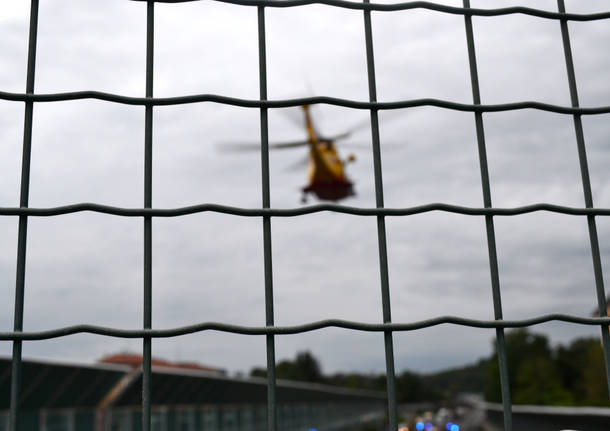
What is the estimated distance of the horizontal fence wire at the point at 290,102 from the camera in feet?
5.61

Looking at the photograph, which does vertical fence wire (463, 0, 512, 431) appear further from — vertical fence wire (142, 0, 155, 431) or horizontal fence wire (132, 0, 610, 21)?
vertical fence wire (142, 0, 155, 431)

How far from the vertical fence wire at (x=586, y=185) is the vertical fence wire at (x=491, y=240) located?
278mm

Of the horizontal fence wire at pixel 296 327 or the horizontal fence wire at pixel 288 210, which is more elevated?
the horizontal fence wire at pixel 288 210

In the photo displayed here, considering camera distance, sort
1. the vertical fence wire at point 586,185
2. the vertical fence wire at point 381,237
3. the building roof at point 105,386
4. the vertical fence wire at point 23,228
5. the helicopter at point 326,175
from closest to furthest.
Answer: the vertical fence wire at point 23,228 → the vertical fence wire at point 381,237 → the vertical fence wire at point 586,185 → the building roof at point 105,386 → the helicopter at point 326,175

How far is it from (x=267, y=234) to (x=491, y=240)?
595 mm

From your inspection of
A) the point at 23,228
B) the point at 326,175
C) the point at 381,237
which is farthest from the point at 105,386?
the point at 326,175

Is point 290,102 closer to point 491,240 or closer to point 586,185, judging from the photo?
point 491,240

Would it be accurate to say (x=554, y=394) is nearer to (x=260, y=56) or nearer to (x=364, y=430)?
(x=364, y=430)

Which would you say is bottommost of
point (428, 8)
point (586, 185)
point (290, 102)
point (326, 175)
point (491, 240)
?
point (491, 240)

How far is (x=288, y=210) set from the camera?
174cm

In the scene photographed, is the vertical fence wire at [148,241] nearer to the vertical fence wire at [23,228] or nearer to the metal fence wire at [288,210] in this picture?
the metal fence wire at [288,210]

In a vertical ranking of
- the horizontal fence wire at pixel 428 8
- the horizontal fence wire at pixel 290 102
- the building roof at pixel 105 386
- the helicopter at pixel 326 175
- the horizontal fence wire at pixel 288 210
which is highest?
the helicopter at pixel 326 175

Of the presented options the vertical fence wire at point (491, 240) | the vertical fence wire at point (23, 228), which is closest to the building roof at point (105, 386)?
the vertical fence wire at point (23, 228)

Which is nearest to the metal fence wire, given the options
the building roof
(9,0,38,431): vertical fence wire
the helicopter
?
(9,0,38,431): vertical fence wire
